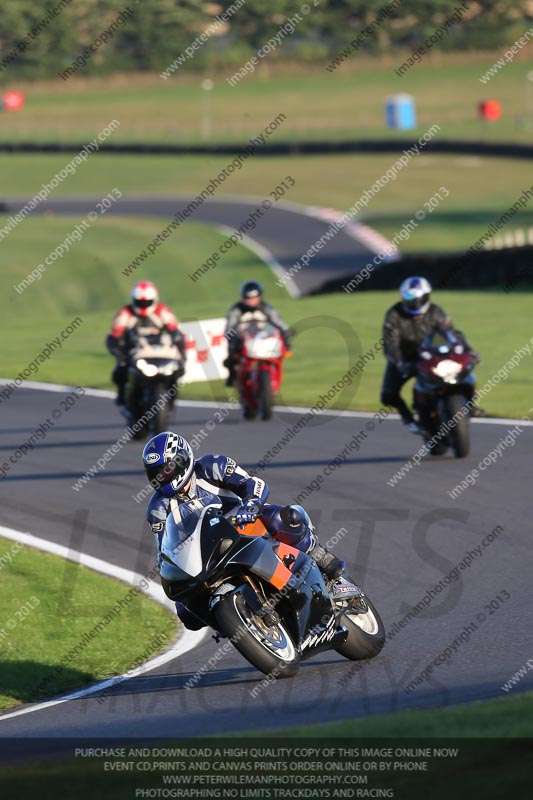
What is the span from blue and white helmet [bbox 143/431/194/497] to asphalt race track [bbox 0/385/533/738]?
1.34m

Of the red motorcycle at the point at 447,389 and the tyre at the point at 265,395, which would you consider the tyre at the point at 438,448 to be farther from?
the tyre at the point at 265,395

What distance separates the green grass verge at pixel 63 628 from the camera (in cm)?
912

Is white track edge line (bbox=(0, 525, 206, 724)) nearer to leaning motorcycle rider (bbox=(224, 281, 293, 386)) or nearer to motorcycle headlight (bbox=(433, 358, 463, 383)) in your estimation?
motorcycle headlight (bbox=(433, 358, 463, 383))

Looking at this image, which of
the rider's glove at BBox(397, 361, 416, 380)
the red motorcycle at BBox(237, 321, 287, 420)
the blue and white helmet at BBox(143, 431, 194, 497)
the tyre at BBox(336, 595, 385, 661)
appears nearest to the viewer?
the blue and white helmet at BBox(143, 431, 194, 497)

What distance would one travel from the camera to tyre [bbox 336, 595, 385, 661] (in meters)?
8.45

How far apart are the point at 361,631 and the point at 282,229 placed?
4073 centimetres

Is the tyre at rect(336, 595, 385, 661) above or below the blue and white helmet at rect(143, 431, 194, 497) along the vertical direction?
below

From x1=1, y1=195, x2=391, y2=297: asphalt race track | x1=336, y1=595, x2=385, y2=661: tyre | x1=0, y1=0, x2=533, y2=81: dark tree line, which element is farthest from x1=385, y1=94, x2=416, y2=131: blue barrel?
x1=336, y1=595, x2=385, y2=661: tyre

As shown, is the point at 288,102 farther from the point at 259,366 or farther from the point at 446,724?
the point at 446,724

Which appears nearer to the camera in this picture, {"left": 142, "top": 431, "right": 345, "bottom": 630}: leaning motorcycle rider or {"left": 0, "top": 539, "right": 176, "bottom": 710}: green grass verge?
{"left": 142, "top": 431, "right": 345, "bottom": 630}: leaning motorcycle rider

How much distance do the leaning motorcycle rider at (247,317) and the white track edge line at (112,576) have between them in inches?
211

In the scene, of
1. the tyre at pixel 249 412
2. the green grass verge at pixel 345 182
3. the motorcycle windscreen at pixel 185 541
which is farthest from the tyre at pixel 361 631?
the green grass verge at pixel 345 182

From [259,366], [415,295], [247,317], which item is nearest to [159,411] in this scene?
[259,366]

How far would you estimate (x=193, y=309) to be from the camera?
31.3m
